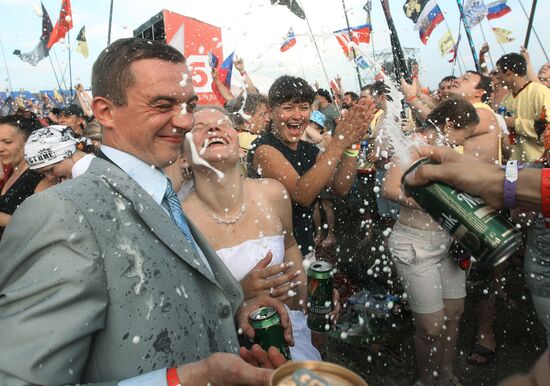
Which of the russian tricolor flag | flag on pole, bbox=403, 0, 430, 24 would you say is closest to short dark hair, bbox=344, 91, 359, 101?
flag on pole, bbox=403, 0, 430, 24

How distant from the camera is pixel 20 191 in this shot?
4.01 m

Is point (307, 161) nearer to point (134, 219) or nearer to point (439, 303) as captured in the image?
point (439, 303)

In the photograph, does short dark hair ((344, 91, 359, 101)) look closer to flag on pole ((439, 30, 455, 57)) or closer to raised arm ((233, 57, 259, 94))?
raised arm ((233, 57, 259, 94))

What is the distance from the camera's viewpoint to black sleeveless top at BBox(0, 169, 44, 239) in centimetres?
398

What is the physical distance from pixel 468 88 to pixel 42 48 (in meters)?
9.99

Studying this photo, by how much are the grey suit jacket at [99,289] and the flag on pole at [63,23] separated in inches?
382

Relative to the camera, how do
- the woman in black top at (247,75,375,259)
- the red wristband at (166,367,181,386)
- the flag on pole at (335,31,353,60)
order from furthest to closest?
the flag on pole at (335,31,353,60) → the woman in black top at (247,75,375,259) → the red wristband at (166,367,181,386)

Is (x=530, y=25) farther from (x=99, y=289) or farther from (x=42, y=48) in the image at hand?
(x=42, y=48)

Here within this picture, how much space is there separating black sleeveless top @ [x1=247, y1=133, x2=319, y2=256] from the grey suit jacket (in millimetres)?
1869

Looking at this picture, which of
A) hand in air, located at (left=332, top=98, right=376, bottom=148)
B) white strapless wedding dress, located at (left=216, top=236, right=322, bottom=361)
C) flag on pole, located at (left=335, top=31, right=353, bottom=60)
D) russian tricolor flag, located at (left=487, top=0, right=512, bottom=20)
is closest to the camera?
white strapless wedding dress, located at (left=216, top=236, right=322, bottom=361)

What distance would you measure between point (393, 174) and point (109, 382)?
9.34 ft

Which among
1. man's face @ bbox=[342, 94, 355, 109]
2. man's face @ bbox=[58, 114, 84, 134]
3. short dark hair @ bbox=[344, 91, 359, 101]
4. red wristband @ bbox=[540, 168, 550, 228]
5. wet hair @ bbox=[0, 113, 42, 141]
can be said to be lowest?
man's face @ bbox=[342, 94, 355, 109]

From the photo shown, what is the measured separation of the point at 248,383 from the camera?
125 cm

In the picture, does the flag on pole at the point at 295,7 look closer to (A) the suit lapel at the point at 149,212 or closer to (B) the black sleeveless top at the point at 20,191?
(B) the black sleeveless top at the point at 20,191
